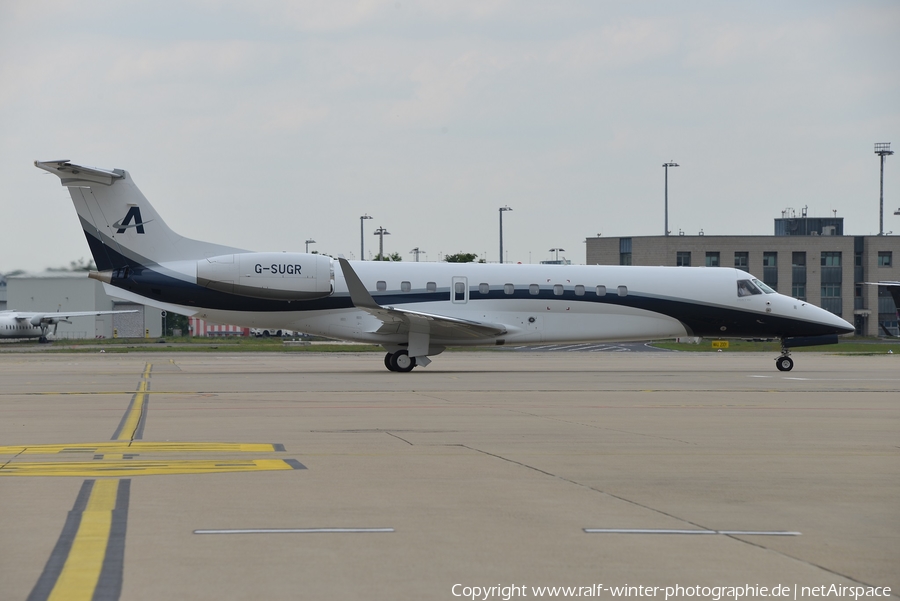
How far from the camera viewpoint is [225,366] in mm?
33500

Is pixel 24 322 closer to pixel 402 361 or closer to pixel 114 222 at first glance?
pixel 114 222

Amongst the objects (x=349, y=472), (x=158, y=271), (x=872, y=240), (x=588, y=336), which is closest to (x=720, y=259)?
(x=872, y=240)

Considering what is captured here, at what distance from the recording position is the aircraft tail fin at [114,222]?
28656 millimetres

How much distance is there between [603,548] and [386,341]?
2271cm

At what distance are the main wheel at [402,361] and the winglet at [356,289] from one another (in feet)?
8.77

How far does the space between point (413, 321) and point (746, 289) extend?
10.7 metres

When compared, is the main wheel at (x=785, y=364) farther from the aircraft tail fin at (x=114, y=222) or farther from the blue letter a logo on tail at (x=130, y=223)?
the blue letter a logo on tail at (x=130, y=223)

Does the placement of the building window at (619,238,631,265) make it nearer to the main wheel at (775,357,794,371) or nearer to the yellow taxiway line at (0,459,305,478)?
the main wheel at (775,357,794,371)

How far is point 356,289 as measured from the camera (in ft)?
87.9

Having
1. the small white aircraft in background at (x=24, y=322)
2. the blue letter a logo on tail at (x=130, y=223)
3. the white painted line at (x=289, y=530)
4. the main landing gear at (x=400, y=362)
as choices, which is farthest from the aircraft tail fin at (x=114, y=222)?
the small white aircraft in background at (x=24, y=322)

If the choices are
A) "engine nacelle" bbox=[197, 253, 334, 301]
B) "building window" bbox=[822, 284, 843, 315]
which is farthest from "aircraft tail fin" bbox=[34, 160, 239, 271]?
"building window" bbox=[822, 284, 843, 315]

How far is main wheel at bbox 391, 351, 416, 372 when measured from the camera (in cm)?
2917

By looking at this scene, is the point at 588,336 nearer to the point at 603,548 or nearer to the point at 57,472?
the point at 57,472

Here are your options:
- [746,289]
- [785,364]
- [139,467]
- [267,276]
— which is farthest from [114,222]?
[785,364]
